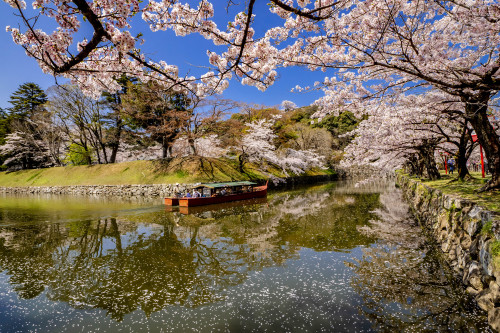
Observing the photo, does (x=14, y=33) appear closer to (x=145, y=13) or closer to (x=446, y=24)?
(x=145, y=13)

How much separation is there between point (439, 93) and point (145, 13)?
9681 millimetres

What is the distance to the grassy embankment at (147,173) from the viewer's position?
27434 millimetres

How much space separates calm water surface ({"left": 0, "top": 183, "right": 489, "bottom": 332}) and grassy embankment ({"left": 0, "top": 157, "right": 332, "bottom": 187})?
53.0 ft

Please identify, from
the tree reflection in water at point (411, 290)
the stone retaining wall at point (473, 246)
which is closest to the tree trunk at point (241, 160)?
the tree reflection in water at point (411, 290)

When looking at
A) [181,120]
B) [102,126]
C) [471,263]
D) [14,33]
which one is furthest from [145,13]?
[102,126]

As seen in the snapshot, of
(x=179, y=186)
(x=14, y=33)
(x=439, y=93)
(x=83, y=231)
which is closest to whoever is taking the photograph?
(x=14, y=33)

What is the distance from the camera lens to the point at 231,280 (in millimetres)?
6129

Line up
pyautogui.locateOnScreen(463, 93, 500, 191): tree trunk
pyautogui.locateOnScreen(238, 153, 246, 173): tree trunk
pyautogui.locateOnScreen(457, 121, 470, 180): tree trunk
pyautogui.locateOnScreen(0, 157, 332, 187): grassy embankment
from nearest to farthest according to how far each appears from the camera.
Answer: pyautogui.locateOnScreen(463, 93, 500, 191): tree trunk → pyautogui.locateOnScreen(457, 121, 470, 180): tree trunk → pyautogui.locateOnScreen(0, 157, 332, 187): grassy embankment → pyautogui.locateOnScreen(238, 153, 246, 173): tree trunk

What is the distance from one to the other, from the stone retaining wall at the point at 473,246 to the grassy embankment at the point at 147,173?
21.8 meters

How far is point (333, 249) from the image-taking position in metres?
8.20

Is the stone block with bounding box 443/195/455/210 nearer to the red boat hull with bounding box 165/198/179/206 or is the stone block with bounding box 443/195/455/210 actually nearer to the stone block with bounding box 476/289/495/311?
the stone block with bounding box 476/289/495/311

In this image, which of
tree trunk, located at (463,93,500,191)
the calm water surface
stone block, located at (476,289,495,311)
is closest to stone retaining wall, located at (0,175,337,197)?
the calm water surface

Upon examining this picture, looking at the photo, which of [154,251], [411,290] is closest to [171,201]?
[154,251]

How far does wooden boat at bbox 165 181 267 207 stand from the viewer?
17009 millimetres
